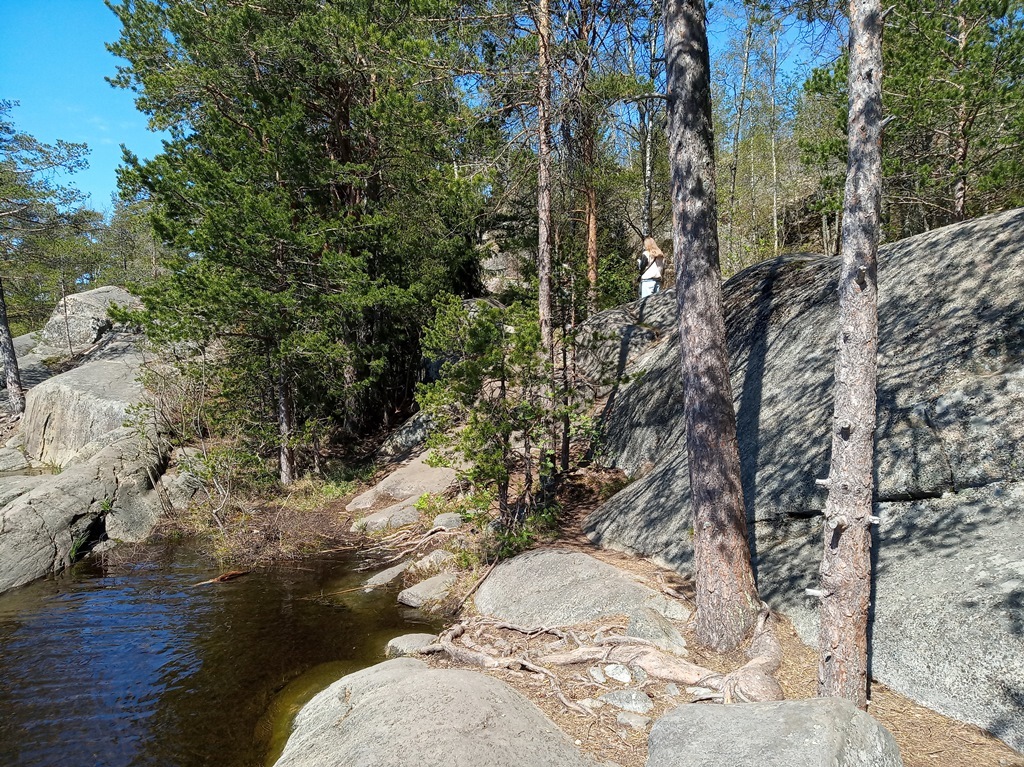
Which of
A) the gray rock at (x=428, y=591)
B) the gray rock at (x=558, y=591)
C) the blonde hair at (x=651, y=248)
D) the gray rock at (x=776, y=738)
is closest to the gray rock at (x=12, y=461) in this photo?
the gray rock at (x=428, y=591)

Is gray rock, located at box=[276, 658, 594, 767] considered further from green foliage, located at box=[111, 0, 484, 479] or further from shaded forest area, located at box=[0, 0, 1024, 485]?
green foliage, located at box=[111, 0, 484, 479]

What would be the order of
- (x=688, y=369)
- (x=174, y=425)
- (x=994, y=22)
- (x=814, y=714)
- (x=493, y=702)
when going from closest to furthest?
(x=814, y=714)
(x=493, y=702)
(x=688, y=369)
(x=994, y=22)
(x=174, y=425)

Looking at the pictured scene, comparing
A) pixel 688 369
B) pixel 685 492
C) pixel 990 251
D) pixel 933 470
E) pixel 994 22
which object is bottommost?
pixel 685 492

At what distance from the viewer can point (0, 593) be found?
9219 mm


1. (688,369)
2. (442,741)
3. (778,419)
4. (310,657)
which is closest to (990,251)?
(778,419)

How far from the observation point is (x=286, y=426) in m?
13.8

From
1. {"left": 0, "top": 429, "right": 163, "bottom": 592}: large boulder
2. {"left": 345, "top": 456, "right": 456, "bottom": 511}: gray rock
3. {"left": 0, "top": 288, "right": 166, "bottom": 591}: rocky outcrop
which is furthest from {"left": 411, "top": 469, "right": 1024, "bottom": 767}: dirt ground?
{"left": 0, "top": 288, "right": 166, "bottom": 591}: rocky outcrop

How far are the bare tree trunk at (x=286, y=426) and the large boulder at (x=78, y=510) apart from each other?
9.04ft

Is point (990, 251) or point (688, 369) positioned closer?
point (688, 369)

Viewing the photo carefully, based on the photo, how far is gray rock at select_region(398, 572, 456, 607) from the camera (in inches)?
314

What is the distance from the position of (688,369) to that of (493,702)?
3272mm

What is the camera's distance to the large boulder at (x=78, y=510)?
1009cm

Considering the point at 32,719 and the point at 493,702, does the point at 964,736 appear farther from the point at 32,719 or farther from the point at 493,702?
the point at 32,719

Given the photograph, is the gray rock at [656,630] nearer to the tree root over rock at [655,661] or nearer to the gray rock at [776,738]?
the tree root over rock at [655,661]
